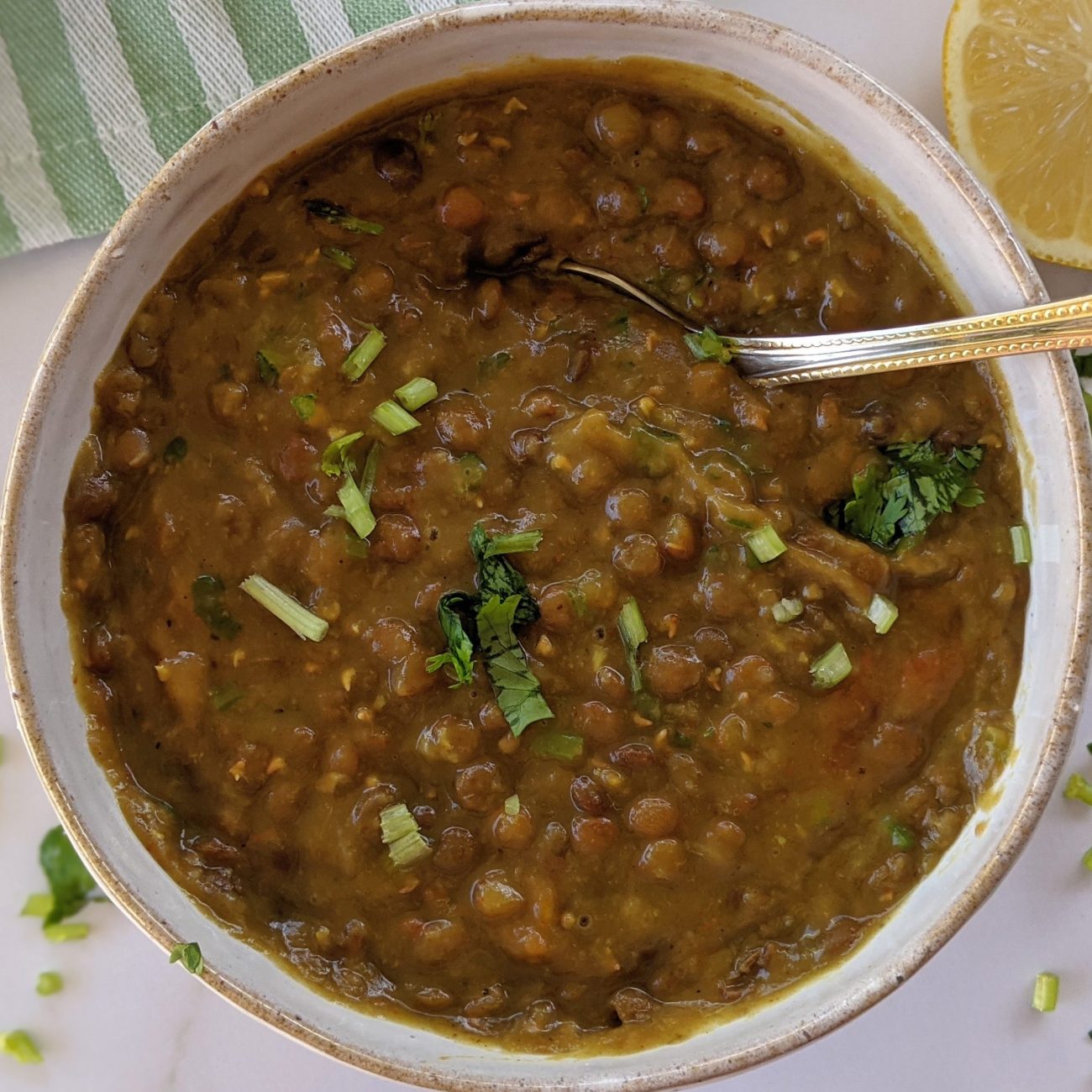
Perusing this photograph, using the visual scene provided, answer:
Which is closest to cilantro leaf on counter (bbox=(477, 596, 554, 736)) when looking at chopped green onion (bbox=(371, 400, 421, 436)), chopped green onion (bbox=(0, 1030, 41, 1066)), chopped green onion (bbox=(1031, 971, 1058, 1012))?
chopped green onion (bbox=(371, 400, 421, 436))

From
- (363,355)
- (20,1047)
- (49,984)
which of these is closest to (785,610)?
(363,355)

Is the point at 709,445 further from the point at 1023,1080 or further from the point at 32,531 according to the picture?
the point at 1023,1080

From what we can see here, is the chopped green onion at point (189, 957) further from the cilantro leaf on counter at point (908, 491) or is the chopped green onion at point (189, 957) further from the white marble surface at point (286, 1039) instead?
the cilantro leaf on counter at point (908, 491)

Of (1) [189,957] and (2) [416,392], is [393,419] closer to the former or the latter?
(2) [416,392]

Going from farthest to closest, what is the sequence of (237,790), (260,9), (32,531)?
(260,9), (237,790), (32,531)

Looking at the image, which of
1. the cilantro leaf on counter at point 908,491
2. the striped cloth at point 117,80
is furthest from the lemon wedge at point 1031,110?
the striped cloth at point 117,80

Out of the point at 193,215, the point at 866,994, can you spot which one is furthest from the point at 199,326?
the point at 866,994

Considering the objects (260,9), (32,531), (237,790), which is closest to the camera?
(32,531)
